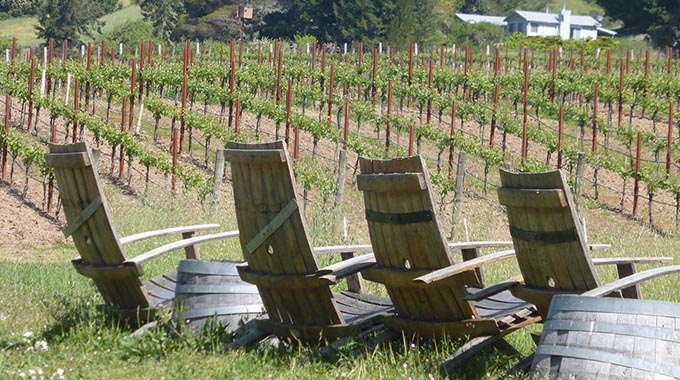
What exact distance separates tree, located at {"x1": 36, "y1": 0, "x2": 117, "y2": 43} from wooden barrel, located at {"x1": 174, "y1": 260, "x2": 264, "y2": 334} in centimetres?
4632

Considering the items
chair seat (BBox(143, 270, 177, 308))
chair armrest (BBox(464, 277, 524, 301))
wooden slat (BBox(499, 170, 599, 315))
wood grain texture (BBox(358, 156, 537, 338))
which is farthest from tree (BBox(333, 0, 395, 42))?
wooden slat (BBox(499, 170, 599, 315))

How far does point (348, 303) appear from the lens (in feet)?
18.6

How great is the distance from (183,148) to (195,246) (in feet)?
46.7

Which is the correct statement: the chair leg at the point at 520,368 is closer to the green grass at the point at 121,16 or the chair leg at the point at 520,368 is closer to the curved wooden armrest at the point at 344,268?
the curved wooden armrest at the point at 344,268

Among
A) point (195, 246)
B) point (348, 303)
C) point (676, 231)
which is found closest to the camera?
point (348, 303)

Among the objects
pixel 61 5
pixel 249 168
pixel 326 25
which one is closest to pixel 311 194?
pixel 249 168

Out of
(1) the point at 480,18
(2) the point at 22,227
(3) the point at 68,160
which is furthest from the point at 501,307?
(1) the point at 480,18

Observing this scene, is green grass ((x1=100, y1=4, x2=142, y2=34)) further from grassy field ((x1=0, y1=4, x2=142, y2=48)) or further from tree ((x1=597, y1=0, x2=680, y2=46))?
tree ((x1=597, y1=0, x2=680, y2=46))

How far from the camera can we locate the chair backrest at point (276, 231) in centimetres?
482

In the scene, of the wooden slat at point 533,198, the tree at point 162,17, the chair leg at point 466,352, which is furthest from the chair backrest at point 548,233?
the tree at point 162,17

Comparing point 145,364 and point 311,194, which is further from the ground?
point 145,364

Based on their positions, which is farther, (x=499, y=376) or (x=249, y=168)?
(x=249, y=168)

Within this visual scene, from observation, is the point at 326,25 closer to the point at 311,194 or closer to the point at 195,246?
the point at 311,194

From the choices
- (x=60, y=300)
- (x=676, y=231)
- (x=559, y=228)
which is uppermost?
(x=559, y=228)
